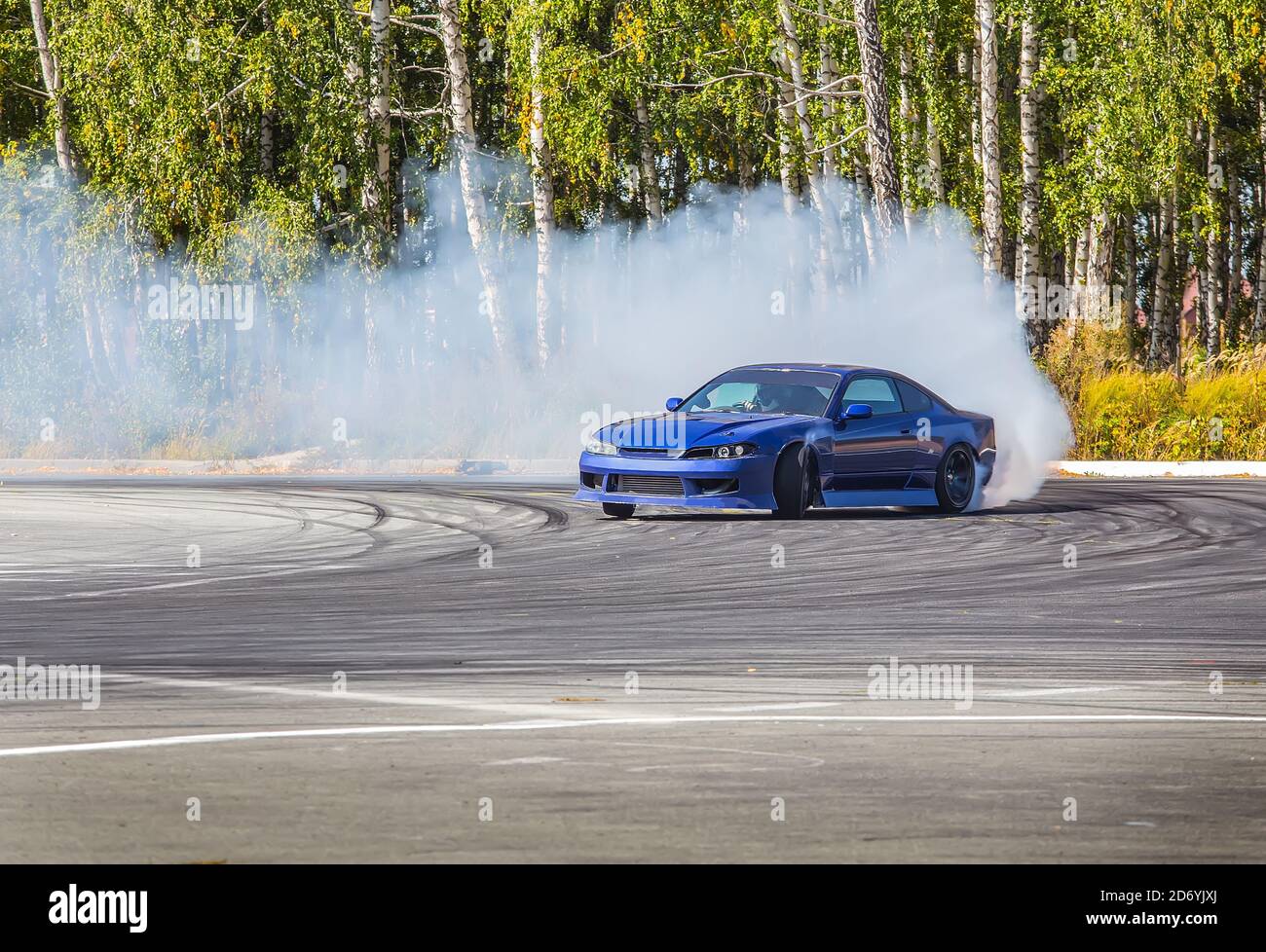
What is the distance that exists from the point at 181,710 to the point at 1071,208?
31497 millimetres

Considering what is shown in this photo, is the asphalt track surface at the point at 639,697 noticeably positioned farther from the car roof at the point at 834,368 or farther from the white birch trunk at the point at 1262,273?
the white birch trunk at the point at 1262,273

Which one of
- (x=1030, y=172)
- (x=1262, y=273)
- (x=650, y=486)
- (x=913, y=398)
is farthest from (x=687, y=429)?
(x=1262, y=273)

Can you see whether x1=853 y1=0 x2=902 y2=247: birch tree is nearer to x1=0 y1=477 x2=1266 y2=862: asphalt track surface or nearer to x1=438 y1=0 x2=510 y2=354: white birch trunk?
x1=438 y1=0 x2=510 y2=354: white birch trunk

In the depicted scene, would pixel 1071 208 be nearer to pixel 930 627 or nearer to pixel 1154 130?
pixel 1154 130

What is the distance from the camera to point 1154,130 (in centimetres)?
3562

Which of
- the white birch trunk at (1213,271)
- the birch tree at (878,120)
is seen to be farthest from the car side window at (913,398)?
the white birch trunk at (1213,271)

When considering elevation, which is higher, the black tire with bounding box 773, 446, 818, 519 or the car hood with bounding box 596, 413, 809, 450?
the car hood with bounding box 596, 413, 809, 450

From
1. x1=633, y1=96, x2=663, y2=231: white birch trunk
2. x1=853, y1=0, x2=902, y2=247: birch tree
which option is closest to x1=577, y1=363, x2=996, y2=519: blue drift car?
x1=853, y1=0, x2=902, y2=247: birch tree

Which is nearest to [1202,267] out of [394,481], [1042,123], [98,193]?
[1042,123]

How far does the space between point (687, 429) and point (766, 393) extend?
1.48 metres

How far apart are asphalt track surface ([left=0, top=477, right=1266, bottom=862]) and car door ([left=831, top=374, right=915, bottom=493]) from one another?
927 millimetres

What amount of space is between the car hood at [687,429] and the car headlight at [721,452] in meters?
0.05

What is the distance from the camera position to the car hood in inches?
683

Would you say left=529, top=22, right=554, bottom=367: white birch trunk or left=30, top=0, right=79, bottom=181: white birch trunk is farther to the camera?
left=30, top=0, right=79, bottom=181: white birch trunk
